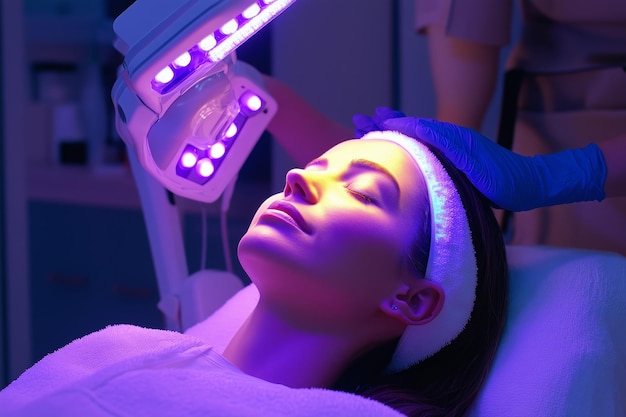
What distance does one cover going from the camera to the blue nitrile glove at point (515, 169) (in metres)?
1.26

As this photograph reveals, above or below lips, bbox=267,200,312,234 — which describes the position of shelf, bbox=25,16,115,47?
below

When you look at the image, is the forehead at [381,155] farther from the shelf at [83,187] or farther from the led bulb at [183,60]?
the shelf at [83,187]

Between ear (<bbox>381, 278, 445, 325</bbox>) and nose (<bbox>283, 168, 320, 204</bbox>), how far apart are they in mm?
182

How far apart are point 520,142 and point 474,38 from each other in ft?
0.85

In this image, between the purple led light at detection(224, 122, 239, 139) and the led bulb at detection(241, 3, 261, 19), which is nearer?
the led bulb at detection(241, 3, 261, 19)

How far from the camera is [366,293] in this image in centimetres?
116

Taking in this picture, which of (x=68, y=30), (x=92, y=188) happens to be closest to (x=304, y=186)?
(x=92, y=188)

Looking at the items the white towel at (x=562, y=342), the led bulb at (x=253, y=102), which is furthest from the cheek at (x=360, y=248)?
the led bulb at (x=253, y=102)

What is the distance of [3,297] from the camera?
1.98 metres

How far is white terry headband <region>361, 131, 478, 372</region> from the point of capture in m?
1.18

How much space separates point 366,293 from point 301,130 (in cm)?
53

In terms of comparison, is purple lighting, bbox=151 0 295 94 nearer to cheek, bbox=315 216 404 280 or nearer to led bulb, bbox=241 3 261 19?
led bulb, bbox=241 3 261 19

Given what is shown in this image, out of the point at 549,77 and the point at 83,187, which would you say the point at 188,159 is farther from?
the point at 83,187

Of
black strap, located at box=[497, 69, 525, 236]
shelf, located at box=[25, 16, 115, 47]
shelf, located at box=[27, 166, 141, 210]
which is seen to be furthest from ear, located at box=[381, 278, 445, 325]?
shelf, located at box=[25, 16, 115, 47]
